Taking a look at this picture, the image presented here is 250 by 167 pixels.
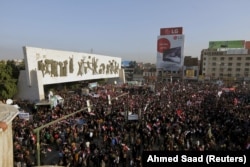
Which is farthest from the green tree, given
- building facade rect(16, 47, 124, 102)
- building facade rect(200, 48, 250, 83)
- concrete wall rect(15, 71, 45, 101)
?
building facade rect(200, 48, 250, 83)

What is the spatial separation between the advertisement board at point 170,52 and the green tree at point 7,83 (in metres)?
49.0

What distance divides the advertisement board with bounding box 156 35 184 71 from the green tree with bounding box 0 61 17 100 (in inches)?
1928

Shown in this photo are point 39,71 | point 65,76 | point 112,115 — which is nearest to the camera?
point 112,115

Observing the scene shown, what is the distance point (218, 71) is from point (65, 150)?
8550 cm

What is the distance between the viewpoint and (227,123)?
18.2 m

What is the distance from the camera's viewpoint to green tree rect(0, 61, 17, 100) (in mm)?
30484

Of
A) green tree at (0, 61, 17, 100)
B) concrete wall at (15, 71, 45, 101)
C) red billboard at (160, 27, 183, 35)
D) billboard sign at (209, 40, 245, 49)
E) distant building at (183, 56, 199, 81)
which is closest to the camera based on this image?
green tree at (0, 61, 17, 100)

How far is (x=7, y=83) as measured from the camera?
31.0m

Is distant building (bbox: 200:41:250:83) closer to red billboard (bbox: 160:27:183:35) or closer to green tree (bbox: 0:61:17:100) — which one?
red billboard (bbox: 160:27:183:35)

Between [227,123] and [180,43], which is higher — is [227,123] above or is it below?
below

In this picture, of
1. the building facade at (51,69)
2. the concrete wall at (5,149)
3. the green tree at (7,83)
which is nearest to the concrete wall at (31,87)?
the building facade at (51,69)

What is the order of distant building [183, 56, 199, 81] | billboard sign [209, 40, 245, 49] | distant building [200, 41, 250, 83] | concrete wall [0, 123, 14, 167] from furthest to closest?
1. billboard sign [209, 40, 245, 49]
2. distant building [200, 41, 250, 83]
3. distant building [183, 56, 199, 81]
4. concrete wall [0, 123, 14, 167]

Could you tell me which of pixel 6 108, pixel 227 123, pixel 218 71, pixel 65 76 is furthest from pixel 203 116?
pixel 218 71

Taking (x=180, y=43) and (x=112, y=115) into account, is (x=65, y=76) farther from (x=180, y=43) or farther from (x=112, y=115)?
(x=180, y=43)
